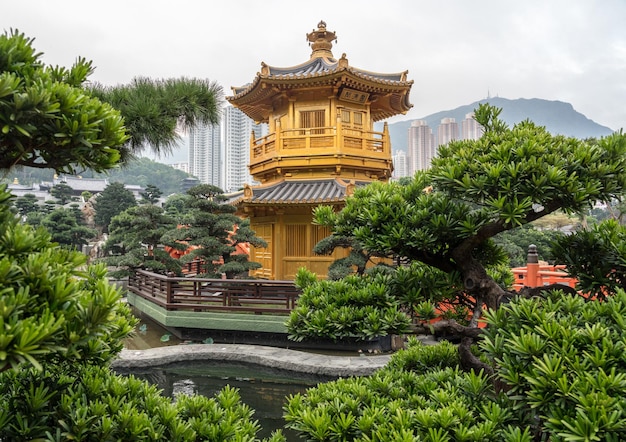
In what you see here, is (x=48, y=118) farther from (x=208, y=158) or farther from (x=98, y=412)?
(x=208, y=158)

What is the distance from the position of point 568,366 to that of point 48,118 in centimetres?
255

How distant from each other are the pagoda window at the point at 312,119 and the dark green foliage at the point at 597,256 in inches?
354

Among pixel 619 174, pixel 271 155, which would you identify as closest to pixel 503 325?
pixel 619 174

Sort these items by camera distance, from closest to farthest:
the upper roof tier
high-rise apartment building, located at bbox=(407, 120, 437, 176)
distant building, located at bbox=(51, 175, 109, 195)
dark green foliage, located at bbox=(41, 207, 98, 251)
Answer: the upper roof tier < dark green foliage, located at bbox=(41, 207, 98, 251) < distant building, located at bbox=(51, 175, 109, 195) < high-rise apartment building, located at bbox=(407, 120, 437, 176)

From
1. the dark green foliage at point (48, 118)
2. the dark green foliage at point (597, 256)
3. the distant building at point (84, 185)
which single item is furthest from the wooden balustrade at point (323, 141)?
the distant building at point (84, 185)

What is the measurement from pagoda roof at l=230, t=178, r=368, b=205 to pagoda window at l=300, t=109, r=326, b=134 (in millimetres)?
1661

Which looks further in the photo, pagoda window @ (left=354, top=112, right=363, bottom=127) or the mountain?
the mountain

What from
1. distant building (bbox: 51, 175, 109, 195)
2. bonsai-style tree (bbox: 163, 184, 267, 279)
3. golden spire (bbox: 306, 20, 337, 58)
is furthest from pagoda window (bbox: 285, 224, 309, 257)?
distant building (bbox: 51, 175, 109, 195)

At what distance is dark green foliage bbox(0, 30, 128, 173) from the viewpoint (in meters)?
1.50

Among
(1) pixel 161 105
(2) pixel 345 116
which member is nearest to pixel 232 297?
(1) pixel 161 105

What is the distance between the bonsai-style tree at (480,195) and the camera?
2.47 m

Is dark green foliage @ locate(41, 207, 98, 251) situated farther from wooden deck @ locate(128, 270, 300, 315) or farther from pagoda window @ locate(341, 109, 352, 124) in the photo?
pagoda window @ locate(341, 109, 352, 124)

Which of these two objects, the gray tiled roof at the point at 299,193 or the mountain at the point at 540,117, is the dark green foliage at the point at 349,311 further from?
the mountain at the point at 540,117

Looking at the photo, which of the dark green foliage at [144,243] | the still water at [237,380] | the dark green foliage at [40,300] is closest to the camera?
the dark green foliage at [40,300]
